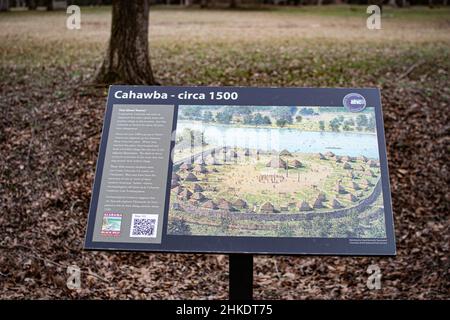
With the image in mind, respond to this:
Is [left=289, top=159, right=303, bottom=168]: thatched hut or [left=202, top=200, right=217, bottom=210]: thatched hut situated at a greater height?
[left=289, top=159, right=303, bottom=168]: thatched hut

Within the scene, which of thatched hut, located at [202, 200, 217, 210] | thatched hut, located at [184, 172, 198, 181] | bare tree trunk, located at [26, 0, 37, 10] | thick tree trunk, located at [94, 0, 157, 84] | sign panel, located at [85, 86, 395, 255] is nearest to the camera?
sign panel, located at [85, 86, 395, 255]

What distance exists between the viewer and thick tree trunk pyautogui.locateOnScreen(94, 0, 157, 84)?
11.0m

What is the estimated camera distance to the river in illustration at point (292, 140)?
5.09m

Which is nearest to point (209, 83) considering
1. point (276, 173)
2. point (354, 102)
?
point (354, 102)

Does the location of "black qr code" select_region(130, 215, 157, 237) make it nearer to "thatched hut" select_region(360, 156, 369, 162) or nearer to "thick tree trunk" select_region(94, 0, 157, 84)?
"thatched hut" select_region(360, 156, 369, 162)

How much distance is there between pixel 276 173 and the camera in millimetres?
5004

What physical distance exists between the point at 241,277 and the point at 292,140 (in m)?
1.02

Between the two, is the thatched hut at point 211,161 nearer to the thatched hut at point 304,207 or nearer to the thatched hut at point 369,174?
the thatched hut at point 304,207

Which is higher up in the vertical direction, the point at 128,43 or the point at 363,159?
the point at 363,159

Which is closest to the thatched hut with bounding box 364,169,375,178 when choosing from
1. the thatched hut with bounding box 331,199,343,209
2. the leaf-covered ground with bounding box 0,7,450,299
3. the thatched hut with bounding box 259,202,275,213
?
the thatched hut with bounding box 331,199,343,209

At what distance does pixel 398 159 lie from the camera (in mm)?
9625

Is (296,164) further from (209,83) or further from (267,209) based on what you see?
(209,83)

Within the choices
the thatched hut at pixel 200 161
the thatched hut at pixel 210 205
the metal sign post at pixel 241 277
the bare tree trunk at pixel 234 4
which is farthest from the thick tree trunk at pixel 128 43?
the metal sign post at pixel 241 277
